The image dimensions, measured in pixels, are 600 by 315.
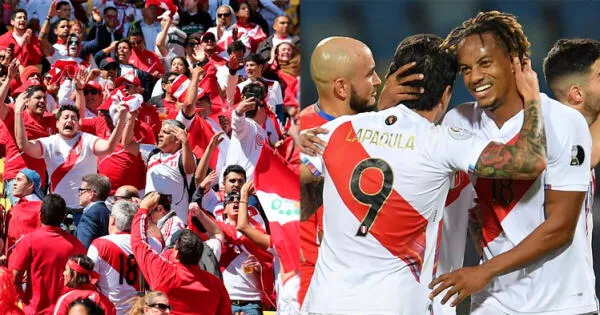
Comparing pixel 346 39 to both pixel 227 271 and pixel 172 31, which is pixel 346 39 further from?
pixel 172 31

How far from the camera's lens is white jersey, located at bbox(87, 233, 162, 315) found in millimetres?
6457

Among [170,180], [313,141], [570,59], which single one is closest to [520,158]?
[313,141]

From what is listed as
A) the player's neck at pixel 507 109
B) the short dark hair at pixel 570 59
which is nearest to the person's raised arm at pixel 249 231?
the short dark hair at pixel 570 59

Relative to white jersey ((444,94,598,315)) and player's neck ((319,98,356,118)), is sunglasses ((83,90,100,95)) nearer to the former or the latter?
player's neck ((319,98,356,118))

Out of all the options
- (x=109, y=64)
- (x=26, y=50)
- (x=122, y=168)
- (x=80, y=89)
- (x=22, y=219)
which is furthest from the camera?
(x=26, y=50)

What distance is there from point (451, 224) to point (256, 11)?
695cm

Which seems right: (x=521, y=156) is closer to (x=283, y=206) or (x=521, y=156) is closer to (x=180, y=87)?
(x=283, y=206)

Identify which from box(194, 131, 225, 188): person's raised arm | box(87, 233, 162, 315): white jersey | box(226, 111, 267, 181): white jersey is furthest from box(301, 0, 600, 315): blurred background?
box(194, 131, 225, 188): person's raised arm

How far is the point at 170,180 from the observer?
25.2ft

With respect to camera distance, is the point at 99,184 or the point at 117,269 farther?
the point at 99,184

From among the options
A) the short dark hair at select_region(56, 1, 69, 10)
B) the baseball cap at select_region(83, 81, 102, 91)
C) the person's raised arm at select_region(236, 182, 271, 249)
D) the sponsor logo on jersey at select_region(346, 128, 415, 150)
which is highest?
the short dark hair at select_region(56, 1, 69, 10)

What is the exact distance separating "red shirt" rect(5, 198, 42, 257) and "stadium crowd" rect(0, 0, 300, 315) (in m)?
0.01

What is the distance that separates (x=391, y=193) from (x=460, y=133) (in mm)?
311

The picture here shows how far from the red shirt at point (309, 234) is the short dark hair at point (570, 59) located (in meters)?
0.94
